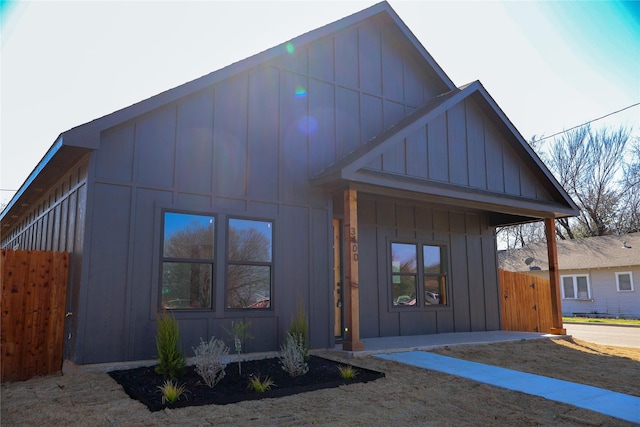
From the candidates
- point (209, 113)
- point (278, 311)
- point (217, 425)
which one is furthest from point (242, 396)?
point (209, 113)

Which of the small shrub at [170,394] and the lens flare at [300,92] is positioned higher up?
the lens flare at [300,92]

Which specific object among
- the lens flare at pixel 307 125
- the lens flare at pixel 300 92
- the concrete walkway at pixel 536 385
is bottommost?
the concrete walkway at pixel 536 385

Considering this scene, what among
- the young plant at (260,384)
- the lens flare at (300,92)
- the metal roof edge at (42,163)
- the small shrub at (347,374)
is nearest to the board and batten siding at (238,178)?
the lens flare at (300,92)

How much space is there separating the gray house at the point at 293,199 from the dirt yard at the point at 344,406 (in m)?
1.04

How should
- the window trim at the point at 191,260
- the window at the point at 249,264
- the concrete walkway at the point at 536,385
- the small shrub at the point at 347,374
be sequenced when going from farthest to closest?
1. the window at the point at 249,264
2. the window trim at the point at 191,260
3. the small shrub at the point at 347,374
4. the concrete walkway at the point at 536,385

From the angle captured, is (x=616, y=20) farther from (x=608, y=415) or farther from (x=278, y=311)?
(x=278, y=311)

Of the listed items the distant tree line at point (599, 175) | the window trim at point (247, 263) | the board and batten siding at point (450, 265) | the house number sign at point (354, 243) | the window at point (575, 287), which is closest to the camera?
the window trim at point (247, 263)

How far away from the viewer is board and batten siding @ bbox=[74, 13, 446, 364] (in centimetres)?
684

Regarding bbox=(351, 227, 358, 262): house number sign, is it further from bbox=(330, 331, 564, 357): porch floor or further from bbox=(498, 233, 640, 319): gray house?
bbox=(498, 233, 640, 319): gray house

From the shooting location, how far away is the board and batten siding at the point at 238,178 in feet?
22.4

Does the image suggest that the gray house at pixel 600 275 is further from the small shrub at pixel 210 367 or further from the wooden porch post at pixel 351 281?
the small shrub at pixel 210 367

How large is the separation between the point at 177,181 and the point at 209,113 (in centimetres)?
129

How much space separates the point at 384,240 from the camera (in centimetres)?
1082

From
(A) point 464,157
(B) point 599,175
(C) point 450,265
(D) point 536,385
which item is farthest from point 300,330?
(B) point 599,175
